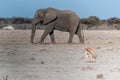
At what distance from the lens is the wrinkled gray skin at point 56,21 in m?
32.6

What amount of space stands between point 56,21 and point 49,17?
0.78m

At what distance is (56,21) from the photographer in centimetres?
3359

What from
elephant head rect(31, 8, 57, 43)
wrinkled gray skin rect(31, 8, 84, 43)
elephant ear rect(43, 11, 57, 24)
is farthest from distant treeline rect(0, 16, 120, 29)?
elephant head rect(31, 8, 57, 43)

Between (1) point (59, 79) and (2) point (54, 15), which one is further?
(2) point (54, 15)

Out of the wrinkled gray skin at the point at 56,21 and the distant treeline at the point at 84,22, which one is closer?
the wrinkled gray skin at the point at 56,21

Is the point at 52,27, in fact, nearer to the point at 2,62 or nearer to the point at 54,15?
the point at 54,15

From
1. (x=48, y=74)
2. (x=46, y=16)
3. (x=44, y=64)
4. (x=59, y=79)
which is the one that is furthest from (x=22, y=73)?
(x=46, y=16)

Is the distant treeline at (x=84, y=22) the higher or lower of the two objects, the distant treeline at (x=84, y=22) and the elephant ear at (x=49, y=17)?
the lower

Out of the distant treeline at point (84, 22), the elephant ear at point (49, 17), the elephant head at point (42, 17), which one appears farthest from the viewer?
the distant treeline at point (84, 22)

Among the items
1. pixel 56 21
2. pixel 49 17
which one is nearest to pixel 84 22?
pixel 56 21

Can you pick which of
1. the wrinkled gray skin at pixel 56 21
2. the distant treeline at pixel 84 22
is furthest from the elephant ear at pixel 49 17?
the distant treeline at pixel 84 22

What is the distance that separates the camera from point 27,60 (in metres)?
20.0

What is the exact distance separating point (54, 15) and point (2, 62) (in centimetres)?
1486

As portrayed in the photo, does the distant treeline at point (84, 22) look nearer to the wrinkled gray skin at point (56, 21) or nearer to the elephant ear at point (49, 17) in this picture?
the wrinkled gray skin at point (56, 21)
